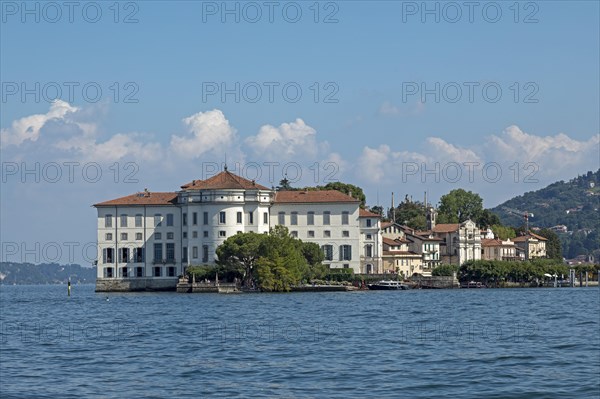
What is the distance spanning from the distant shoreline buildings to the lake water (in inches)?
1979

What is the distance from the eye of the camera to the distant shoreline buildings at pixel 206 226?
353 ft

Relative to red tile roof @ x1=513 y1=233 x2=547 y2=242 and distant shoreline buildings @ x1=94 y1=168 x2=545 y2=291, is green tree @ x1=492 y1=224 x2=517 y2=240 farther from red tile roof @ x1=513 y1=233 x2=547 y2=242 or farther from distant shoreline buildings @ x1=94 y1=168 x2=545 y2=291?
distant shoreline buildings @ x1=94 y1=168 x2=545 y2=291

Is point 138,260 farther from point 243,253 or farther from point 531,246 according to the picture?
point 531,246

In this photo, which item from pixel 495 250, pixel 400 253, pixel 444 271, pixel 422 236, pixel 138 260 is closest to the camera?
pixel 138 260

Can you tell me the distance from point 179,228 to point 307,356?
77395mm

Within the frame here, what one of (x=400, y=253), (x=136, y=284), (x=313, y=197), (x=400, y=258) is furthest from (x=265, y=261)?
(x=400, y=253)

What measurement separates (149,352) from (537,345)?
12636 millimetres

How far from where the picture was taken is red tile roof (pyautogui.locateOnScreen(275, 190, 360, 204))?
366ft

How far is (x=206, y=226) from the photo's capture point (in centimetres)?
10750

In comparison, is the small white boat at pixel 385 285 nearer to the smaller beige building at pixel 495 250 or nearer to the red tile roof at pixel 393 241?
the red tile roof at pixel 393 241

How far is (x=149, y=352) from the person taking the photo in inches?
1449

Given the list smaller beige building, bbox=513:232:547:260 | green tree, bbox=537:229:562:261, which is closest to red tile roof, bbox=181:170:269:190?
smaller beige building, bbox=513:232:547:260

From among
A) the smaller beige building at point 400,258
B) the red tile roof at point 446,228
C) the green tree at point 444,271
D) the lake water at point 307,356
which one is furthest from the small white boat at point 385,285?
the lake water at point 307,356

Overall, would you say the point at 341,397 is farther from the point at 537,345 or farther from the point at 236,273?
the point at 236,273
